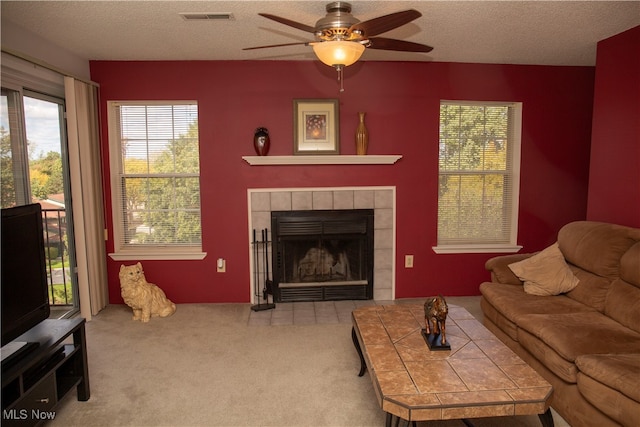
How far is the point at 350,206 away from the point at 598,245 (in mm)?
2155

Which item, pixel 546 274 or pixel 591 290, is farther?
pixel 546 274

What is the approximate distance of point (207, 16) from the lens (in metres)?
2.91

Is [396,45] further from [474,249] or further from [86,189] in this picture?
[86,189]

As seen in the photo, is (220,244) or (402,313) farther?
(220,244)

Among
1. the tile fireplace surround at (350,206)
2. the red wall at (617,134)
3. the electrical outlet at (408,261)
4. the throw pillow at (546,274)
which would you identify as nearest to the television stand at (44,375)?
the tile fireplace surround at (350,206)

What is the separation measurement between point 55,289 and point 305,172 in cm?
260

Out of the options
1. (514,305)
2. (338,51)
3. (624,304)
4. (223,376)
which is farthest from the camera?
(514,305)

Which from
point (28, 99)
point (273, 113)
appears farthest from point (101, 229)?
point (273, 113)

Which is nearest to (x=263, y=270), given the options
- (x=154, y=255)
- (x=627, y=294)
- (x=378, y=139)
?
(x=154, y=255)

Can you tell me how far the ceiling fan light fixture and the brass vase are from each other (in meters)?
1.80

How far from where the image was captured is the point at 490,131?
4.51m

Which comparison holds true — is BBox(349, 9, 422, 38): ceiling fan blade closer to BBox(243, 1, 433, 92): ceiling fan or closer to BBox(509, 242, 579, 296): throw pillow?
BBox(243, 1, 433, 92): ceiling fan

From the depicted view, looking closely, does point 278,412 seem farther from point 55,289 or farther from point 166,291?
point 55,289

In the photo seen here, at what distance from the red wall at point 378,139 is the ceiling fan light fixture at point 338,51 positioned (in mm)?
1877
